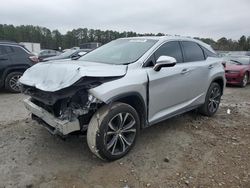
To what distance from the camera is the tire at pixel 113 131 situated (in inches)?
144

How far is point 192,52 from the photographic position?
562 centimetres

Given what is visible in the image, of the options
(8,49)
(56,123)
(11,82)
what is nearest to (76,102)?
(56,123)

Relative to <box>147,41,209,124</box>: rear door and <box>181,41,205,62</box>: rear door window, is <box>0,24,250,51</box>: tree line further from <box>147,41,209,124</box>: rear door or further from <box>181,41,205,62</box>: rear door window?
<box>147,41,209,124</box>: rear door

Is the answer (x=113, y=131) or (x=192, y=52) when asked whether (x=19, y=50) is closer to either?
(x=192, y=52)

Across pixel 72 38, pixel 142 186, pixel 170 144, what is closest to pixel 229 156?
pixel 170 144

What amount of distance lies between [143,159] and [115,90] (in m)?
1.12

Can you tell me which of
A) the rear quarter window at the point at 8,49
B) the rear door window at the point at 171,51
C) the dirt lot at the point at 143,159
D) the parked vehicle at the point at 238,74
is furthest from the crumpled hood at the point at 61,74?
the parked vehicle at the point at 238,74

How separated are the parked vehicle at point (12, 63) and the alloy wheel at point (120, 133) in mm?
5850

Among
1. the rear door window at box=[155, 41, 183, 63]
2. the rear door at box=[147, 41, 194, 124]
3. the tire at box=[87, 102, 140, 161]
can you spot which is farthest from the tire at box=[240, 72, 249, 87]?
the tire at box=[87, 102, 140, 161]

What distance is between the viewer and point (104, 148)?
12.2ft

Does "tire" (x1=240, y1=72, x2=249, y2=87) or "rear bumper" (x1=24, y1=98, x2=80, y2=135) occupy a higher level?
"rear bumper" (x1=24, y1=98, x2=80, y2=135)

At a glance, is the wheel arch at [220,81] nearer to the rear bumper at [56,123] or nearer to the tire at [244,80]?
the rear bumper at [56,123]

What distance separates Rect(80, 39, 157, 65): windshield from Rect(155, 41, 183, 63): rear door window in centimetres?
18

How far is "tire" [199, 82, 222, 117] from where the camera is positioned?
6.00 m
